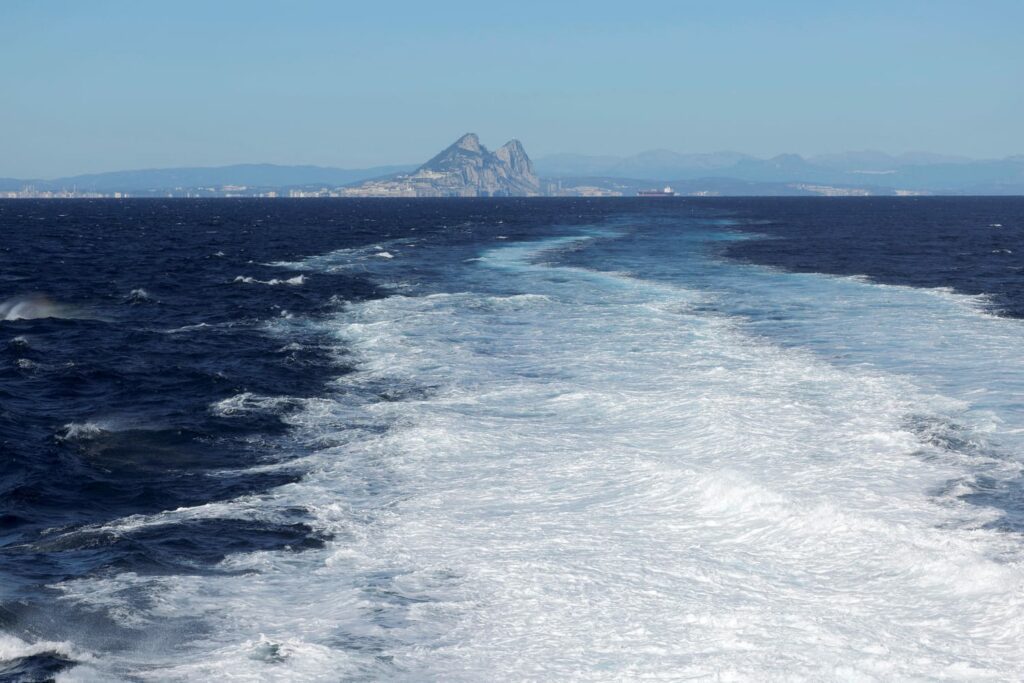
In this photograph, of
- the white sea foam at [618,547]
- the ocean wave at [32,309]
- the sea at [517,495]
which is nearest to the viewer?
the white sea foam at [618,547]

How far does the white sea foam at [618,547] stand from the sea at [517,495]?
2.6 inches

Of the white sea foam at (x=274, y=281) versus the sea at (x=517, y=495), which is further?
the white sea foam at (x=274, y=281)

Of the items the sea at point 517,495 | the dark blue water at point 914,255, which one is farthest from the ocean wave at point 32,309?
the dark blue water at point 914,255

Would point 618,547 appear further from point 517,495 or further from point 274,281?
point 274,281

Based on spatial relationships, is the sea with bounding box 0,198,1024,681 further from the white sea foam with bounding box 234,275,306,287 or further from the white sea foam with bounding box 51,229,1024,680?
the white sea foam with bounding box 234,275,306,287

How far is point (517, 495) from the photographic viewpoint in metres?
20.0

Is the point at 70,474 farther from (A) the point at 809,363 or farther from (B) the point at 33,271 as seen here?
(B) the point at 33,271

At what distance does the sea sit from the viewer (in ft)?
44.5

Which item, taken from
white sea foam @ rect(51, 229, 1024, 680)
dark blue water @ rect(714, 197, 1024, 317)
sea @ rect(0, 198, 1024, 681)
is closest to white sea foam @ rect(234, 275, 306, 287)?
sea @ rect(0, 198, 1024, 681)

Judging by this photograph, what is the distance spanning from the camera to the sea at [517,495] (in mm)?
13555

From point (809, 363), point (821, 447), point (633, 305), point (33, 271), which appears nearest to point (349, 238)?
point (33, 271)

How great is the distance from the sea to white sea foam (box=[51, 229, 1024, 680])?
65 mm

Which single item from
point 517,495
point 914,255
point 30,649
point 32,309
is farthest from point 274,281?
point 30,649

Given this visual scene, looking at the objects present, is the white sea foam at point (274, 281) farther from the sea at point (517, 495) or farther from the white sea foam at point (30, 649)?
the white sea foam at point (30, 649)
